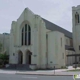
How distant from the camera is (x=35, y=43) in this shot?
145 feet

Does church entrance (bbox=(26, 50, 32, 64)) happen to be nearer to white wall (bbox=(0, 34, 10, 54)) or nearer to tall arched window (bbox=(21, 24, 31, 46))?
tall arched window (bbox=(21, 24, 31, 46))

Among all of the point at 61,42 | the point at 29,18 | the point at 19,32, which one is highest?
the point at 29,18

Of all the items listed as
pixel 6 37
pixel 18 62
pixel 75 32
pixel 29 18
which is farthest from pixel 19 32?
pixel 75 32

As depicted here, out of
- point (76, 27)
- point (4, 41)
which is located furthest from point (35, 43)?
point (76, 27)

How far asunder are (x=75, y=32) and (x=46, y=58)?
25803 millimetres

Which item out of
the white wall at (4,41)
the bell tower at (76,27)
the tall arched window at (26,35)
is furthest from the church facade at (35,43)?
the bell tower at (76,27)

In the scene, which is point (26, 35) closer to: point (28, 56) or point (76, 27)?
point (28, 56)

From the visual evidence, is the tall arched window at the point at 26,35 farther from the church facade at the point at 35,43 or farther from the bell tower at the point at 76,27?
the bell tower at the point at 76,27

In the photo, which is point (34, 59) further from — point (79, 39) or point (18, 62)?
point (79, 39)

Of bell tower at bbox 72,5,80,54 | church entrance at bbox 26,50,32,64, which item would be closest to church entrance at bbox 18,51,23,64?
church entrance at bbox 26,50,32,64

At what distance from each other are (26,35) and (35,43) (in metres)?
4.79

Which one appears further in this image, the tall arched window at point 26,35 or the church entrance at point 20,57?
the church entrance at point 20,57

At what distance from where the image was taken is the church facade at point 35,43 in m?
43.7

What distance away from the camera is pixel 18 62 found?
48.1 metres
